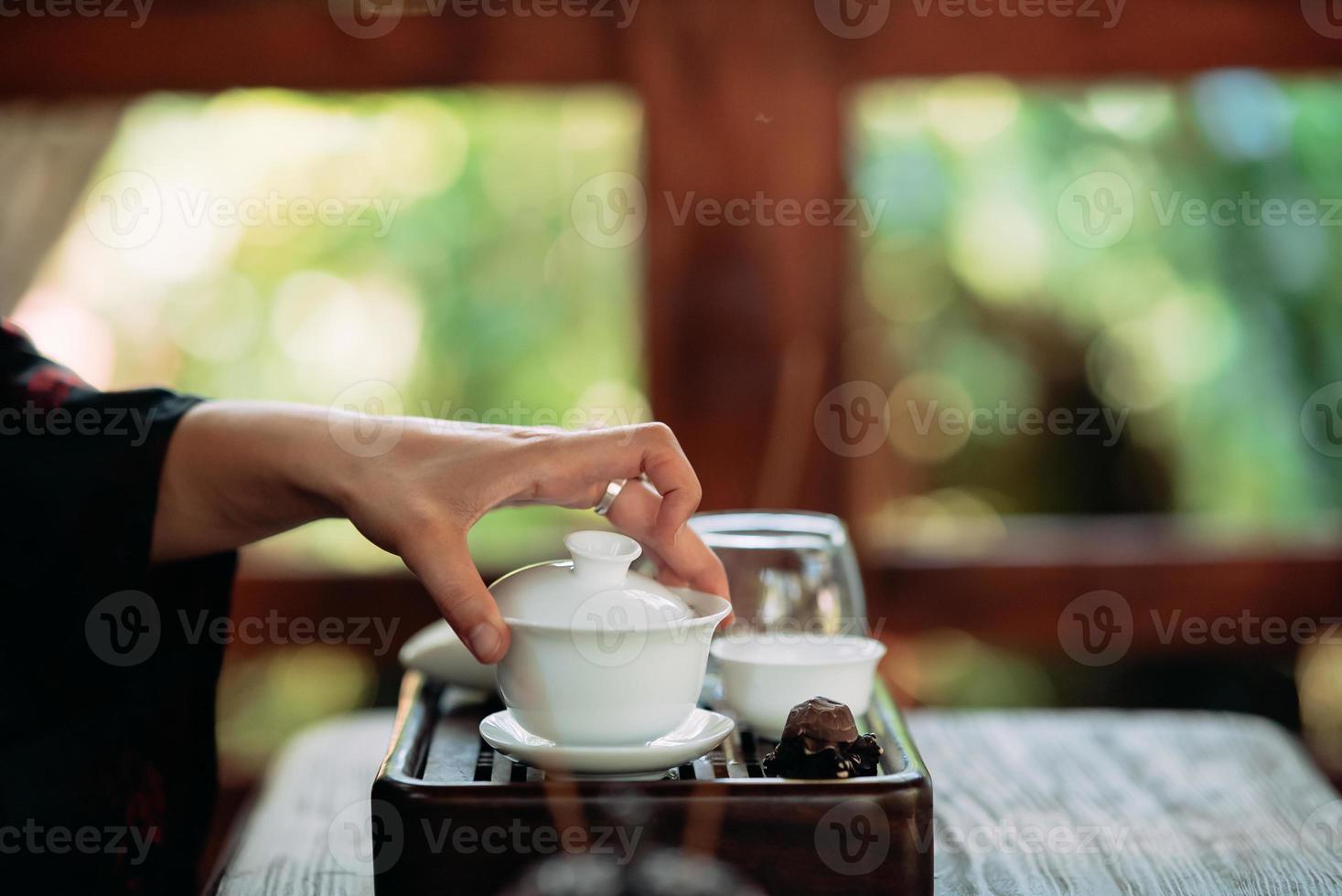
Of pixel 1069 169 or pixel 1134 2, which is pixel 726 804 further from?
pixel 1069 169

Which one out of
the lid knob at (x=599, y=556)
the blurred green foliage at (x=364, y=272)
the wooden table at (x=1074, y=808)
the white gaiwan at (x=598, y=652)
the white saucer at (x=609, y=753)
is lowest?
the wooden table at (x=1074, y=808)

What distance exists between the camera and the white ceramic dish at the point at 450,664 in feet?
4.43

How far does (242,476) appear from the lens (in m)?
1.18

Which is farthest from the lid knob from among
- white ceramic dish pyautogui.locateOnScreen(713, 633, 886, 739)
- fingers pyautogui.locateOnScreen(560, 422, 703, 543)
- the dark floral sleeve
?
the dark floral sleeve

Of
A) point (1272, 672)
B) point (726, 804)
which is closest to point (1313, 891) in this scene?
point (726, 804)

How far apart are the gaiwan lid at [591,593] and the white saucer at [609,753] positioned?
0.33 ft

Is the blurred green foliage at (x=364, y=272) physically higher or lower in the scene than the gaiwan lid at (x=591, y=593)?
higher

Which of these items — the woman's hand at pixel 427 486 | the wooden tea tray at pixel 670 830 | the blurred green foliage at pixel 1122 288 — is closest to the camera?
the wooden tea tray at pixel 670 830

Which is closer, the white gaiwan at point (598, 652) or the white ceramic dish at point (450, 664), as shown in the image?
the white gaiwan at point (598, 652)

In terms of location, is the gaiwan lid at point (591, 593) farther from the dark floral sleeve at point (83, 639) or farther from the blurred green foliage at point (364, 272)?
the blurred green foliage at point (364, 272)

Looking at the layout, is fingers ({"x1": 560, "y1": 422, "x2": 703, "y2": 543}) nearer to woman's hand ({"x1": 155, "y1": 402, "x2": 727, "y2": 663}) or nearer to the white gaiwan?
woman's hand ({"x1": 155, "y1": 402, "x2": 727, "y2": 663})

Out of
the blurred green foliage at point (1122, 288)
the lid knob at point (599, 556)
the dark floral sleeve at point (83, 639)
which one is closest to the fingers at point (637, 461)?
the lid knob at point (599, 556)

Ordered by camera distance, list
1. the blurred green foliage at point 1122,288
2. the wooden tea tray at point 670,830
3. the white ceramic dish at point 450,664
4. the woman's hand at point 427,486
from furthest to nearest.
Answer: the blurred green foliage at point 1122,288, the white ceramic dish at point 450,664, the woman's hand at point 427,486, the wooden tea tray at point 670,830

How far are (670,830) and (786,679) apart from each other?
27cm
